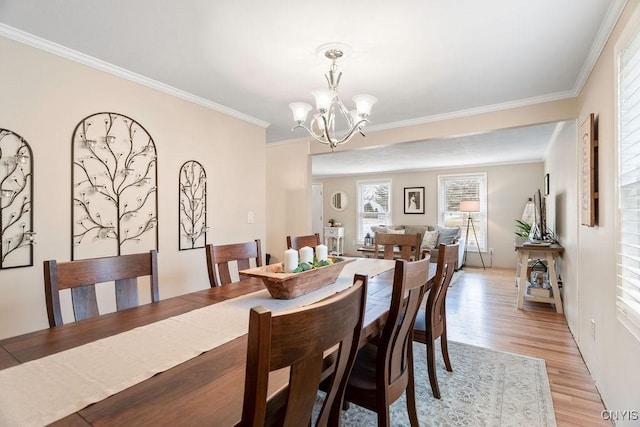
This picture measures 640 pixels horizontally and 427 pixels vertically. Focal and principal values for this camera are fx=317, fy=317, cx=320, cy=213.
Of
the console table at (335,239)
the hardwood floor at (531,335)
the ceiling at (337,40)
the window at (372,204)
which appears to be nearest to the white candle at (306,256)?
the ceiling at (337,40)

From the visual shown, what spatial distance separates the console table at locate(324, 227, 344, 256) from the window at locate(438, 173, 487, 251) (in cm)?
253

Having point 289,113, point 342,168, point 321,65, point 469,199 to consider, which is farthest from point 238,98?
point 469,199

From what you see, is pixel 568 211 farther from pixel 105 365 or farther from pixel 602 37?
pixel 105 365

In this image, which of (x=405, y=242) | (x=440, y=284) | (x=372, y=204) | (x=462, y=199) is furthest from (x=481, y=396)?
(x=372, y=204)

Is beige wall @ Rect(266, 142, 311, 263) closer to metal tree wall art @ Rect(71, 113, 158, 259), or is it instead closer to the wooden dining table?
metal tree wall art @ Rect(71, 113, 158, 259)

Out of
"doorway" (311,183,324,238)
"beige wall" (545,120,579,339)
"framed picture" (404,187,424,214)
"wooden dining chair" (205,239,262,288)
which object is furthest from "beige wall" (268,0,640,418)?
"doorway" (311,183,324,238)

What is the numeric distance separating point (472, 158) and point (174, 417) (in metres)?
6.36

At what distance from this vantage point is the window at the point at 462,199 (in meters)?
6.84

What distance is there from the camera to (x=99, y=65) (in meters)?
2.27

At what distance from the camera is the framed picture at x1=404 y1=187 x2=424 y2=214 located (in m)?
7.50

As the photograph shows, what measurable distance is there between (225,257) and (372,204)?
6.55 meters

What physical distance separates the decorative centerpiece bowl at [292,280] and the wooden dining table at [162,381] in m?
0.38

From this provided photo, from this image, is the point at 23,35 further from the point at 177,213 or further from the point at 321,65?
the point at 321,65

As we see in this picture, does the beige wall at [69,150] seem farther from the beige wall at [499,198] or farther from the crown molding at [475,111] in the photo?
the beige wall at [499,198]
